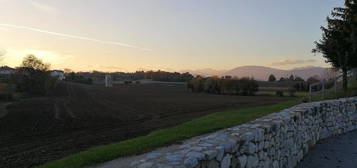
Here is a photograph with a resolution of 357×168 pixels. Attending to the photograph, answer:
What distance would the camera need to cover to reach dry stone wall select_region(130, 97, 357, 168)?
2703mm

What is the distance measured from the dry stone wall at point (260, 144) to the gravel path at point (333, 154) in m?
0.18

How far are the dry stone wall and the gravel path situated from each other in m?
0.18

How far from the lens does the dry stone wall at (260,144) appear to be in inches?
106

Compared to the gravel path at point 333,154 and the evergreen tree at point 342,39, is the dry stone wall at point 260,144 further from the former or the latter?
the evergreen tree at point 342,39

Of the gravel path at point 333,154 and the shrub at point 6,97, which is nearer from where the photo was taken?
the gravel path at point 333,154

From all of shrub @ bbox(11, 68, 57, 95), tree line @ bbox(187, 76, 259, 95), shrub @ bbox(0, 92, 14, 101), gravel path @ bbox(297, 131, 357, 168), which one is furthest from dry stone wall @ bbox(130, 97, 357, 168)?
shrub @ bbox(11, 68, 57, 95)

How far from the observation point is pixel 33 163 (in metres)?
7.14

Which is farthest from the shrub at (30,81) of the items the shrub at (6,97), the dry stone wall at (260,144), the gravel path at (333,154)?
the gravel path at (333,154)

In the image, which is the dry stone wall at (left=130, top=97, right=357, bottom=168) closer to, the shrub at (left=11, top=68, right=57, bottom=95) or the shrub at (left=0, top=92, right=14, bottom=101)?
the shrub at (left=0, top=92, right=14, bottom=101)

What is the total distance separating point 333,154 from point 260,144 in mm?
3439

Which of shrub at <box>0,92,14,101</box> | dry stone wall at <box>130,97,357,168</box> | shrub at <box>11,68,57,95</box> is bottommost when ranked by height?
shrub at <box>0,92,14,101</box>

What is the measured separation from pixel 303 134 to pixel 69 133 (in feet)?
33.7

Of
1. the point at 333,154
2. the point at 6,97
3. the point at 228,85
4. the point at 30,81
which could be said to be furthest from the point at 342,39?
the point at 30,81

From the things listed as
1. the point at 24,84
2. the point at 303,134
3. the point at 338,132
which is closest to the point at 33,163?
the point at 303,134
